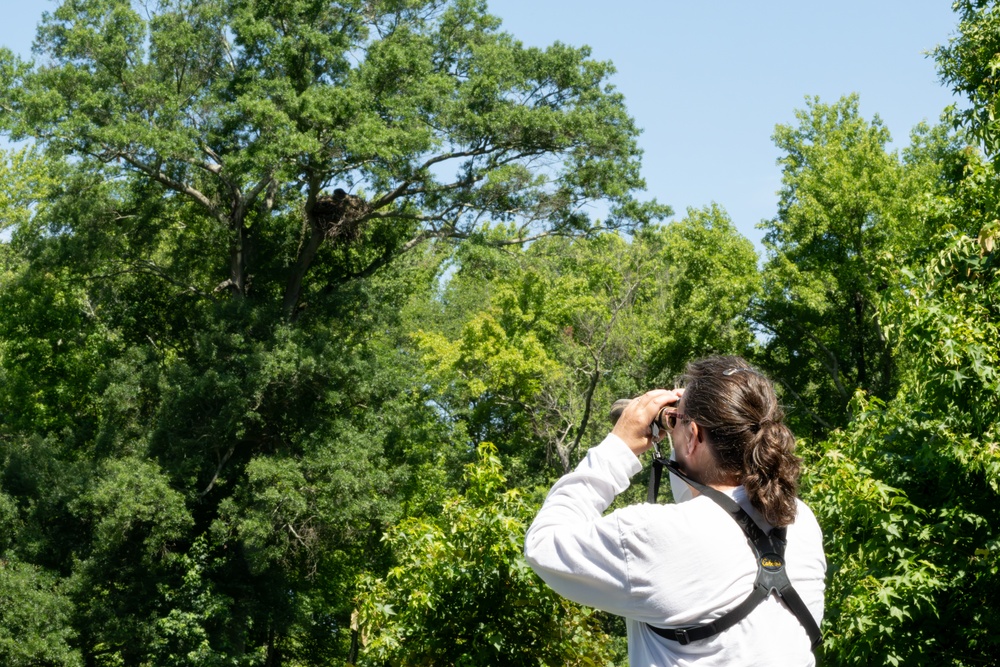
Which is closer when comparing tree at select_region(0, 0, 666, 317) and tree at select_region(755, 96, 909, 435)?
tree at select_region(0, 0, 666, 317)

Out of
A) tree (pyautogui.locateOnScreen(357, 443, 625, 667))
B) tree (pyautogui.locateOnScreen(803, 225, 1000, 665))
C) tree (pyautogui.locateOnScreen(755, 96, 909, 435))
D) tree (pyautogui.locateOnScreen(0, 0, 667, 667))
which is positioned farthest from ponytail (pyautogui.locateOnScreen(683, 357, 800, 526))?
tree (pyautogui.locateOnScreen(755, 96, 909, 435))

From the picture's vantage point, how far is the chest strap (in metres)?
2.02

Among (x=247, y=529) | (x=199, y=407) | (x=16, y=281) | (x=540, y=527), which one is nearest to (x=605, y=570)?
(x=540, y=527)

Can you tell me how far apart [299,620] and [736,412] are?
2386 cm

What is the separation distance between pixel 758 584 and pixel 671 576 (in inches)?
6.9

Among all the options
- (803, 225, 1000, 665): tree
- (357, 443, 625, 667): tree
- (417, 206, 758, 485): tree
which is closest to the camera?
(803, 225, 1000, 665): tree

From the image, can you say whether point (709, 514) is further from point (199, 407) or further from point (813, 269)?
point (813, 269)

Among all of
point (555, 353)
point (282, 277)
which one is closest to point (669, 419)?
point (282, 277)

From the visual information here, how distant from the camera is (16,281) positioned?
1021 inches

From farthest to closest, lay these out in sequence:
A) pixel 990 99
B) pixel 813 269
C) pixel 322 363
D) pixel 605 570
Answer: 1. pixel 813 269
2. pixel 322 363
3. pixel 990 99
4. pixel 605 570

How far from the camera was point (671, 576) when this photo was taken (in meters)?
2.01

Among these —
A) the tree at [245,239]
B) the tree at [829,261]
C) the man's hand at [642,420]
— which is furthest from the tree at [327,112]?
the man's hand at [642,420]

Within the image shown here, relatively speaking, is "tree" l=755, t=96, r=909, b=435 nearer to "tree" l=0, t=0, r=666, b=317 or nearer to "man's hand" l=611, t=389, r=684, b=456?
"tree" l=0, t=0, r=666, b=317

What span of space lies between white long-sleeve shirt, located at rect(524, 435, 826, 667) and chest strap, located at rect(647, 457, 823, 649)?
0.04 feet
